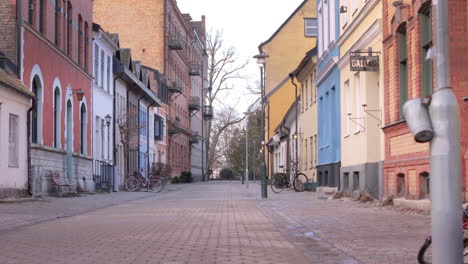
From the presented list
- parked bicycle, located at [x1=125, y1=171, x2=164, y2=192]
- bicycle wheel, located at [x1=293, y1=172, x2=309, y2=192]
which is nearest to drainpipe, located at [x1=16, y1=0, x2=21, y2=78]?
bicycle wheel, located at [x1=293, y1=172, x2=309, y2=192]

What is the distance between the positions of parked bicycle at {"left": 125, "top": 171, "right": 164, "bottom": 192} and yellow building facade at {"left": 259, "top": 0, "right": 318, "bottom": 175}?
890 inches

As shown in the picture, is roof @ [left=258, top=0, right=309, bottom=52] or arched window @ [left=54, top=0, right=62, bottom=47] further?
roof @ [left=258, top=0, right=309, bottom=52]

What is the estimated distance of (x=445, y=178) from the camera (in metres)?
4.76

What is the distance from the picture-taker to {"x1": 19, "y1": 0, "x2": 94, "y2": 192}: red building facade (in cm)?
2398

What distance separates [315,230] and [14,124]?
42.2ft

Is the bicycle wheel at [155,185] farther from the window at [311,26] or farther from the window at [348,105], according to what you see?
the window at [311,26]

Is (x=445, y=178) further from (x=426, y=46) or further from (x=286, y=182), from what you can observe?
(x=286, y=182)

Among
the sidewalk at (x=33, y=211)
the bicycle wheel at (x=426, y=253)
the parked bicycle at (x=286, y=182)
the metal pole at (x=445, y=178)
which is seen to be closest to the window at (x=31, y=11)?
the sidewalk at (x=33, y=211)

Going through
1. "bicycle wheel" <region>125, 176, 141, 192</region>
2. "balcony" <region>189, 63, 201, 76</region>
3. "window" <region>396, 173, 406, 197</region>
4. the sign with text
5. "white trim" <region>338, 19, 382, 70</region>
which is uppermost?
"balcony" <region>189, 63, 201, 76</region>

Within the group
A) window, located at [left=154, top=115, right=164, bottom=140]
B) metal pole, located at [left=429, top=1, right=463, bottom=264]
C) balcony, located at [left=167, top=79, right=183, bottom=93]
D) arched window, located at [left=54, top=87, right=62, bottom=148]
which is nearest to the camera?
metal pole, located at [left=429, top=1, right=463, bottom=264]

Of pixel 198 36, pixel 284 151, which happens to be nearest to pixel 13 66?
pixel 284 151

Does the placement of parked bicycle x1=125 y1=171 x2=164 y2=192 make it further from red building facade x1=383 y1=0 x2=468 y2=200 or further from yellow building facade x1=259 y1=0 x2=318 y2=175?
yellow building facade x1=259 y1=0 x2=318 y2=175

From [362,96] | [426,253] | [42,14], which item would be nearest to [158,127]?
[42,14]

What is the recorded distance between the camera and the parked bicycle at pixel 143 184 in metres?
36.2
